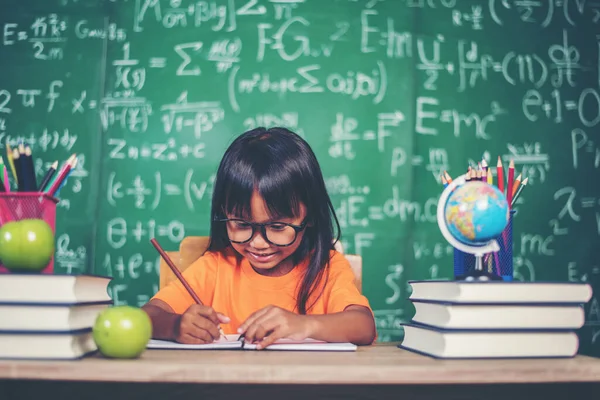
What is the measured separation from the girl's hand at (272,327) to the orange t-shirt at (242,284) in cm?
45

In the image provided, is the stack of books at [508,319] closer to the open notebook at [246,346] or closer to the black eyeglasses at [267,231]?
the open notebook at [246,346]

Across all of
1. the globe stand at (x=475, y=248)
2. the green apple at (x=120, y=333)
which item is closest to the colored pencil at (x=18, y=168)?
the green apple at (x=120, y=333)

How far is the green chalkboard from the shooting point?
112 inches

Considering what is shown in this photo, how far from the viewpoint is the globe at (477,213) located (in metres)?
0.91

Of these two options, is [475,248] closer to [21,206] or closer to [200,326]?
[200,326]

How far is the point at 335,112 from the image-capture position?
2910 millimetres

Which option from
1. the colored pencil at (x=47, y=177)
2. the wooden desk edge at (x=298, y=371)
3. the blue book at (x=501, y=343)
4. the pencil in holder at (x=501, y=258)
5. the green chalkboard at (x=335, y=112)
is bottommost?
the wooden desk edge at (x=298, y=371)

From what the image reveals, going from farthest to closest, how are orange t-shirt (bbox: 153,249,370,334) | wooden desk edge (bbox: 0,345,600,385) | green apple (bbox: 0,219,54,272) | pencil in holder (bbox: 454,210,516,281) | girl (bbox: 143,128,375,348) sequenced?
orange t-shirt (bbox: 153,249,370,334), girl (bbox: 143,128,375,348), pencil in holder (bbox: 454,210,516,281), green apple (bbox: 0,219,54,272), wooden desk edge (bbox: 0,345,600,385)

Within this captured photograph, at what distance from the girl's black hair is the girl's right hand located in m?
0.34

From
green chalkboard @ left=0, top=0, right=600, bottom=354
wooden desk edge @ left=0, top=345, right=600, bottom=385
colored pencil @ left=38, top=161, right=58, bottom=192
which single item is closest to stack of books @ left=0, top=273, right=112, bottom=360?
wooden desk edge @ left=0, top=345, right=600, bottom=385

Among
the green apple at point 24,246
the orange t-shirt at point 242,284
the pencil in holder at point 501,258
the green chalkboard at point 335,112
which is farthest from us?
the green chalkboard at point 335,112

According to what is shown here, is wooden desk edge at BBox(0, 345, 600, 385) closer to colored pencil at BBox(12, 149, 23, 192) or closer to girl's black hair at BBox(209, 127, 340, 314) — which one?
colored pencil at BBox(12, 149, 23, 192)

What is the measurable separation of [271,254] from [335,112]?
5.45 ft

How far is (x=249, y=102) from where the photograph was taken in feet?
9.54
